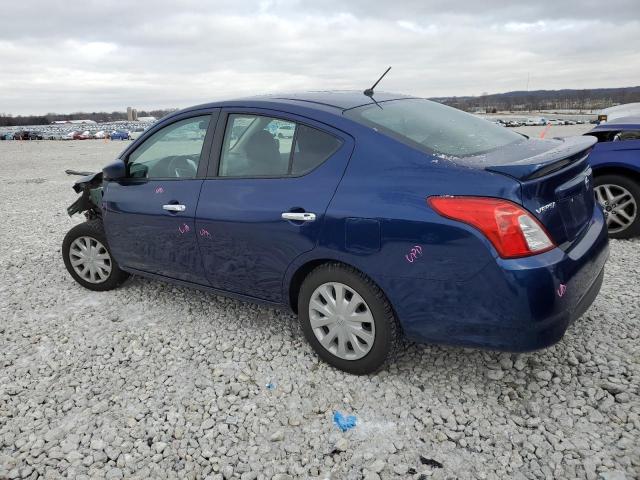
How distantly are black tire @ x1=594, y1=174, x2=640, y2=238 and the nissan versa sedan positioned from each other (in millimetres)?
2612

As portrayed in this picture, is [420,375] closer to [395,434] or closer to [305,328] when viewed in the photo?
[395,434]

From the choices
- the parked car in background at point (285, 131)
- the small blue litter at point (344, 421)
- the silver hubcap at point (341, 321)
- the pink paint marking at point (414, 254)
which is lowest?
the small blue litter at point (344, 421)

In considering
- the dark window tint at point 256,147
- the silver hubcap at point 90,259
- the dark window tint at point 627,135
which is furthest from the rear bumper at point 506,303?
the dark window tint at point 627,135

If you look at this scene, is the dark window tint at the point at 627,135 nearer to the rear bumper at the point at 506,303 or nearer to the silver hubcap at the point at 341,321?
the rear bumper at the point at 506,303

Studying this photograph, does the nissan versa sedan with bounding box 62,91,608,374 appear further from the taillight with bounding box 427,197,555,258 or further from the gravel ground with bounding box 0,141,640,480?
the gravel ground with bounding box 0,141,640,480

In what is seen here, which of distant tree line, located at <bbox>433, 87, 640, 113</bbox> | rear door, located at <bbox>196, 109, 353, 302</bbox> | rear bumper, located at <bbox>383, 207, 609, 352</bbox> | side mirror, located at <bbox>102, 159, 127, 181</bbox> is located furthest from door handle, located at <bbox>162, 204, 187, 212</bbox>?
distant tree line, located at <bbox>433, 87, 640, 113</bbox>

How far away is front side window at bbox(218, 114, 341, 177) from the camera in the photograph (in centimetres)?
296

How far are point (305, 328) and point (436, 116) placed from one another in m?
1.67

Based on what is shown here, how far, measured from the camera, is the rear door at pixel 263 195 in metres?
2.88

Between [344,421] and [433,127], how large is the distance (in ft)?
6.00

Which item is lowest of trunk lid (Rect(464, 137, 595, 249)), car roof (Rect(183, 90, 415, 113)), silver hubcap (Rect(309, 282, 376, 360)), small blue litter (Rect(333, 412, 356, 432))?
small blue litter (Rect(333, 412, 356, 432))

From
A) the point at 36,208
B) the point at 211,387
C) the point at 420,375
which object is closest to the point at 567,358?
the point at 420,375

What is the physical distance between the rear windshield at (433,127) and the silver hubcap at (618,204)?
8.65 feet

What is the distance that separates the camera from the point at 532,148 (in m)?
2.90
